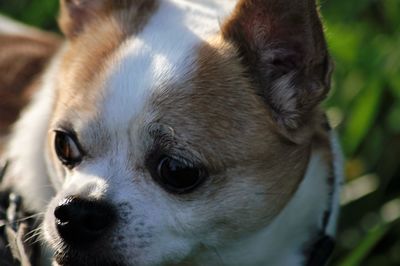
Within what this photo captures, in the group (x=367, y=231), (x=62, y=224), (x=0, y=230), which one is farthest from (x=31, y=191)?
(x=367, y=231)

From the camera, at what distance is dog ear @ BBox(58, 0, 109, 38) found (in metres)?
2.64

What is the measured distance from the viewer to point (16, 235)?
2402 millimetres

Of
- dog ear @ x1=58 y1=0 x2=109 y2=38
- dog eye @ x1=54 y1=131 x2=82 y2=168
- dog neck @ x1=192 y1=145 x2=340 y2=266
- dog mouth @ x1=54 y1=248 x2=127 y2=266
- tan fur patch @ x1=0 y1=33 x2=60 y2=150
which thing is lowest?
dog neck @ x1=192 y1=145 x2=340 y2=266

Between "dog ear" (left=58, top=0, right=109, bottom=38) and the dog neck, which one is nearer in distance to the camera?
the dog neck

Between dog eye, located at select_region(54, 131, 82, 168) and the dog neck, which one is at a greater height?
dog eye, located at select_region(54, 131, 82, 168)

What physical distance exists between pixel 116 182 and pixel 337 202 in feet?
2.72

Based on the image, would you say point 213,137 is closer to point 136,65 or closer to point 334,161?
point 136,65

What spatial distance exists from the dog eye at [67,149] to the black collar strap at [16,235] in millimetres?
196

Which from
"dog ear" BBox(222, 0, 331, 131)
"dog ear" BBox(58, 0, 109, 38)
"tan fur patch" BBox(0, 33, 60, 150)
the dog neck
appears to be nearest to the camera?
"dog ear" BBox(222, 0, 331, 131)

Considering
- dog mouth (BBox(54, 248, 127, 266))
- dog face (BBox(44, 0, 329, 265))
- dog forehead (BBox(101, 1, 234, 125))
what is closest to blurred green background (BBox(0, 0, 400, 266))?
dog face (BBox(44, 0, 329, 265))

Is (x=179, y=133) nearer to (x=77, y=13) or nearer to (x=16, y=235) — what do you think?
(x=16, y=235)

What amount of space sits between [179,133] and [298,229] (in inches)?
23.7

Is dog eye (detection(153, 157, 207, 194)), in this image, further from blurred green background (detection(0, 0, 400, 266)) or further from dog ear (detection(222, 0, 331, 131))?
blurred green background (detection(0, 0, 400, 266))

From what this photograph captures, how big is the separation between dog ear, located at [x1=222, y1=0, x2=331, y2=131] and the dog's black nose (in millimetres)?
548
